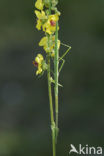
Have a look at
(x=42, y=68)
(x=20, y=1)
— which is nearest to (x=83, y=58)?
(x=20, y=1)

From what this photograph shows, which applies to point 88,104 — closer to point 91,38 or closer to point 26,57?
point 91,38

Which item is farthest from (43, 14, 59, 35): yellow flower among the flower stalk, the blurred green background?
the blurred green background

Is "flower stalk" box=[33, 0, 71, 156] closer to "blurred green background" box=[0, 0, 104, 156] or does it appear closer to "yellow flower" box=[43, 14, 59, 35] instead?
"yellow flower" box=[43, 14, 59, 35]

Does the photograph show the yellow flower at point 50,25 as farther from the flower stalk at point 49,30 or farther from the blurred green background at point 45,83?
the blurred green background at point 45,83

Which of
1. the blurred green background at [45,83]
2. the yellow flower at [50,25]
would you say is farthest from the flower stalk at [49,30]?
the blurred green background at [45,83]

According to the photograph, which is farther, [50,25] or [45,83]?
[45,83]

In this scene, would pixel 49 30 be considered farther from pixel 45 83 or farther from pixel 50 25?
pixel 45 83

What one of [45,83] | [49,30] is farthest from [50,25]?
[45,83]

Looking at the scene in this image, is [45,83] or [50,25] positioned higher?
[45,83]

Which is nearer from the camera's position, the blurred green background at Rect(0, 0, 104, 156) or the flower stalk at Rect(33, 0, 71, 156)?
the flower stalk at Rect(33, 0, 71, 156)
